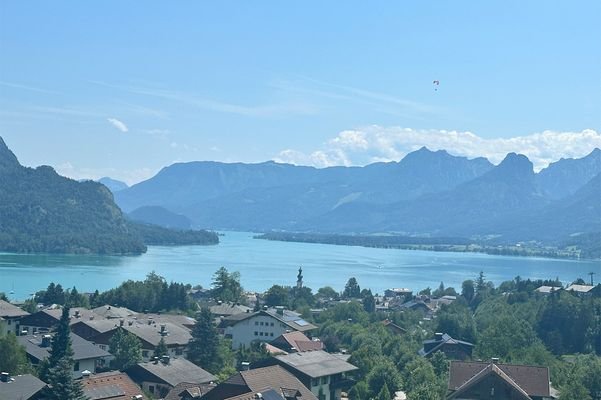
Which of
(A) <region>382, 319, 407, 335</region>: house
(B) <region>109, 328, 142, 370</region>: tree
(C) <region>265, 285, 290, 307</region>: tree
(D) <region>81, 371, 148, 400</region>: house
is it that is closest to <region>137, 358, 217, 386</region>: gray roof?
(B) <region>109, 328, 142, 370</region>: tree

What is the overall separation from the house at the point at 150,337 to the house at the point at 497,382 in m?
8.10

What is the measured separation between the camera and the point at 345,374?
908 inches

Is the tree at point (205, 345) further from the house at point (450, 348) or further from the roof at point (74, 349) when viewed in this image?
the house at point (450, 348)

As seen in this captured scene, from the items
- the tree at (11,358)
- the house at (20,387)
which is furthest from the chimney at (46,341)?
the house at (20,387)

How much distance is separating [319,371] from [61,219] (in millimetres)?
101244

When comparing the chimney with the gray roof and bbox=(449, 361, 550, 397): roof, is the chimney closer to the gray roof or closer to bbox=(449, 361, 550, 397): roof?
the gray roof

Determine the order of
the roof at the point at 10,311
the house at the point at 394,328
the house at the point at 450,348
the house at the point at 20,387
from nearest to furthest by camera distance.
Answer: the house at the point at 20,387
the house at the point at 450,348
the roof at the point at 10,311
the house at the point at 394,328

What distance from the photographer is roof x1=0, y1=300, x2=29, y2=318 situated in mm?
29453

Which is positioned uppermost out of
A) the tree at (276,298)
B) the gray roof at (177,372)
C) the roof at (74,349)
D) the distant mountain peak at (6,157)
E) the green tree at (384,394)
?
the distant mountain peak at (6,157)

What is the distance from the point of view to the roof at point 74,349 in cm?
2186

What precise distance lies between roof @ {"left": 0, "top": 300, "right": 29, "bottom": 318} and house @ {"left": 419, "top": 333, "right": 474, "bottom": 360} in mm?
12347

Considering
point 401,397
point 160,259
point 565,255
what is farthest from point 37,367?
point 565,255

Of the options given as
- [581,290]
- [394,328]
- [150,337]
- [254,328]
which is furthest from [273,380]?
[581,290]

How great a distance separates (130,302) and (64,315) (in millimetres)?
16006
